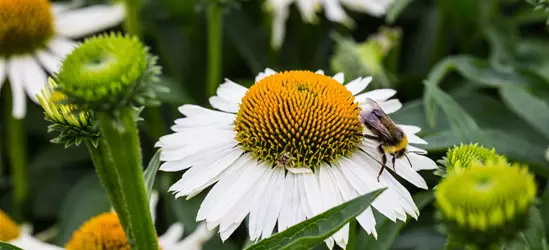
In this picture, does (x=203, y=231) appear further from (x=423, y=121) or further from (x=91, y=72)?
(x=91, y=72)

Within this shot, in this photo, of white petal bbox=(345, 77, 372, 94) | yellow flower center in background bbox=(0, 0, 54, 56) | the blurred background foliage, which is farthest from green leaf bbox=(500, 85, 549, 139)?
yellow flower center in background bbox=(0, 0, 54, 56)

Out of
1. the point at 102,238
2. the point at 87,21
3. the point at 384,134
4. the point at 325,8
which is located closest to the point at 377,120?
the point at 384,134

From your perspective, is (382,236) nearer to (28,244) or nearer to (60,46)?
(28,244)

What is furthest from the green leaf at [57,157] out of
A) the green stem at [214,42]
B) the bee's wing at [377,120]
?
the bee's wing at [377,120]

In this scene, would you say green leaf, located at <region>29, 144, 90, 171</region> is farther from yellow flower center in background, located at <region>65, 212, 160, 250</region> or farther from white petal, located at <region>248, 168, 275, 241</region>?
white petal, located at <region>248, 168, 275, 241</region>

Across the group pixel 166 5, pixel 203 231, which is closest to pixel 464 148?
pixel 203 231

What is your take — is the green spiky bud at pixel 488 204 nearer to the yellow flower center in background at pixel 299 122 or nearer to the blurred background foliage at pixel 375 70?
the yellow flower center in background at pixel 299 122
